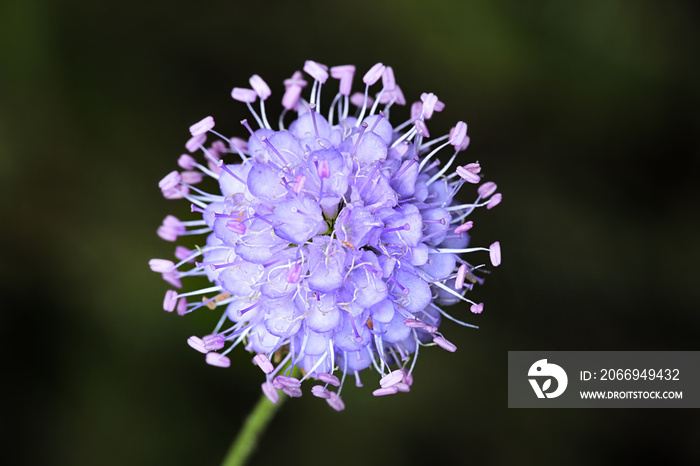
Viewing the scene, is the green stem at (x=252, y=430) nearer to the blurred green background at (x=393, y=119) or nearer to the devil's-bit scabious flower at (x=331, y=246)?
the devil's-bit scabious flower at (x=331, y=246)

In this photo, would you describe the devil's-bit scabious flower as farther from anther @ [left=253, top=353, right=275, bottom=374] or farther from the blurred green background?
the blurred green background

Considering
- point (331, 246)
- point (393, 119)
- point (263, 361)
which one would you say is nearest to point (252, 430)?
point (263, 361)

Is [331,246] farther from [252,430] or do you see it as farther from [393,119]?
→ [393,119]

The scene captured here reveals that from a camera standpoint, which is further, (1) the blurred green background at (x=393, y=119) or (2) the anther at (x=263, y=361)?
(1) the blurred green background at (x=393, y=119)

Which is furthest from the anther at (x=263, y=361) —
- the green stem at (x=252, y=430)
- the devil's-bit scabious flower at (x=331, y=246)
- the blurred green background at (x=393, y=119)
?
the blurred green background at (x=393, y=119)

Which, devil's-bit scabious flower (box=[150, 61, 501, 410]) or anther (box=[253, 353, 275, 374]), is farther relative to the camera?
anther (box=[253, 353, 275, 374])

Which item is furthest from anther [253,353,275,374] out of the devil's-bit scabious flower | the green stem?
the green stem
